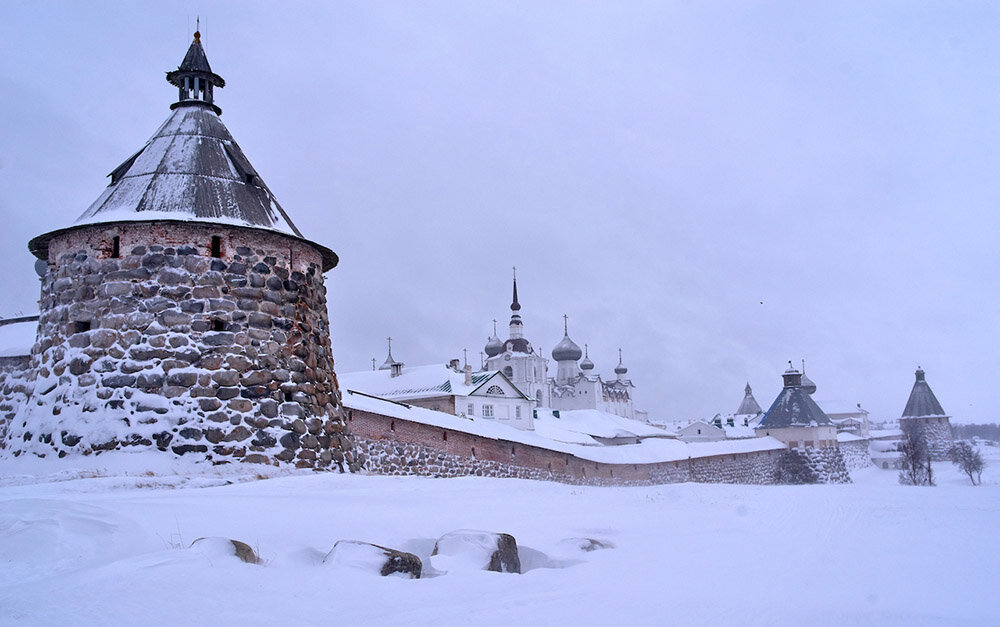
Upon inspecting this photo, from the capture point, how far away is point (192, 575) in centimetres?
423

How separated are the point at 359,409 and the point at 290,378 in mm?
5683

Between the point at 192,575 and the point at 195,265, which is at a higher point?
the point at 195,265

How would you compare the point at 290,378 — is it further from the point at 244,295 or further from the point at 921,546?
the point at 921,546

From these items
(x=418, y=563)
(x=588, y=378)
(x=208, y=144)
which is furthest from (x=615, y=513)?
(x=588, y=378)

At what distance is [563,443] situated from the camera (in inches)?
1179

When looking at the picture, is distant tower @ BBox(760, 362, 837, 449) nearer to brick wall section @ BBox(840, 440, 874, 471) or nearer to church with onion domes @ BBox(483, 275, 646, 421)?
brick wall section @ BBox(840, 440, 874, 471)

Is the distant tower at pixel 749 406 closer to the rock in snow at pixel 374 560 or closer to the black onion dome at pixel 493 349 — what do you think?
the black onion dome at pixel 493 349

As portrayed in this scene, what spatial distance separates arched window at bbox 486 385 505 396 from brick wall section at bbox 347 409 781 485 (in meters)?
12.6

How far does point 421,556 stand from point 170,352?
5186 mm

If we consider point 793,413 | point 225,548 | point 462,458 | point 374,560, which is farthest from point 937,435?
point 225,548

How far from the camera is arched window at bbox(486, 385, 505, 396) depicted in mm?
43531

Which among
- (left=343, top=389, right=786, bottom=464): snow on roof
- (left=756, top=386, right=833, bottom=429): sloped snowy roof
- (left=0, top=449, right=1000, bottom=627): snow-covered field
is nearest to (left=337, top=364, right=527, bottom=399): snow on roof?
(left=343, top=389, right=786, bottom=464): snow on roof

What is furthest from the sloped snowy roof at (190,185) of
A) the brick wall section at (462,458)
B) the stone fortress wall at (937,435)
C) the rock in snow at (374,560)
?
the stone fortress wall at (937,435)

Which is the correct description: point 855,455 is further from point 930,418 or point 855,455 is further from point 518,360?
point 518,360
